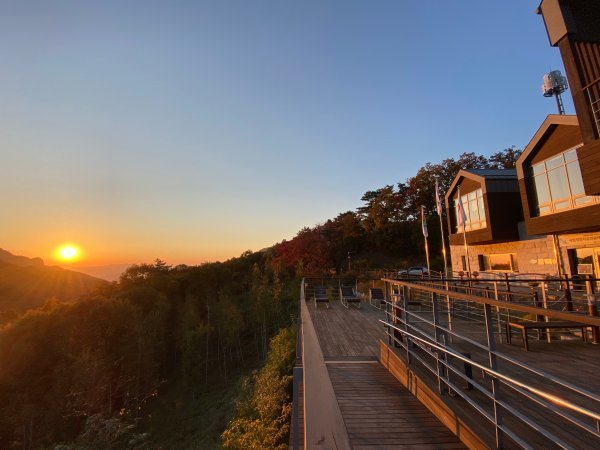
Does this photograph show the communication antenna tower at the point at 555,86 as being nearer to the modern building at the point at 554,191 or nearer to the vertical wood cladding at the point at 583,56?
the modern building at the point at 554,191

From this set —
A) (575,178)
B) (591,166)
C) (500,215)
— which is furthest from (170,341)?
(591,166)

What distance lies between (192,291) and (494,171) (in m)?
30.9

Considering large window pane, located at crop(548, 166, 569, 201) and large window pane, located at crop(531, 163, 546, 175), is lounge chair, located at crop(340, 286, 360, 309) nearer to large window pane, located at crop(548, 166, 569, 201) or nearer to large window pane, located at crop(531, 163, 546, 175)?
large window pane, located at crop(548, 166, 569, 201)

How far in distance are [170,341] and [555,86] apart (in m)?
36.2

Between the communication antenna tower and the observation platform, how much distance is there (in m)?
18.7

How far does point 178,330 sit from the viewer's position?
29953 mm

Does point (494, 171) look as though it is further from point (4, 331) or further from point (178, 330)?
point (4, 331)

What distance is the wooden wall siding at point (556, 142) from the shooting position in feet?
35.2

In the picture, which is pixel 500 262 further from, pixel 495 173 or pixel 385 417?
pixel 385 417

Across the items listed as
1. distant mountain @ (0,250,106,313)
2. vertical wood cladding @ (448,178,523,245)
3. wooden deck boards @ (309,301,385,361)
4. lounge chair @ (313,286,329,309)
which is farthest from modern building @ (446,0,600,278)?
distant mountain @ (0,250,106,313)

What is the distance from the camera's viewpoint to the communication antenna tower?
1872 cm

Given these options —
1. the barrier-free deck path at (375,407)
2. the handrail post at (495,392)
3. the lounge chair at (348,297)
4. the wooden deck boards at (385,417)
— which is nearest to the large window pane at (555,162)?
the lounge chair at (348,297)

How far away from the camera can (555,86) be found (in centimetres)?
1873

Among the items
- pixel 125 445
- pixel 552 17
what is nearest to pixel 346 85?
pixel 552 17
